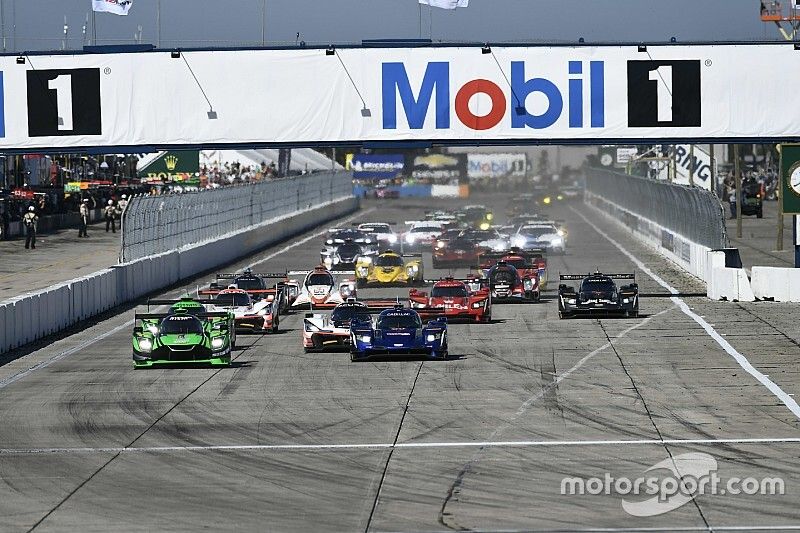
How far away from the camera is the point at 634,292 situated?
42.3 metres

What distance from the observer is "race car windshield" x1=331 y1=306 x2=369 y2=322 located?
3469 cm

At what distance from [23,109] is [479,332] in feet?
44.9

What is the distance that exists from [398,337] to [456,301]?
8749mm

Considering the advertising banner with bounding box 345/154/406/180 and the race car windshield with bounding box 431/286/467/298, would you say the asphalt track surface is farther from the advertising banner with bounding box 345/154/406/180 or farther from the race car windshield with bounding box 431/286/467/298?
the advertising banner with bounding box 345/154/406/180

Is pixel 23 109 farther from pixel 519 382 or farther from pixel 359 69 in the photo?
pixel 519 382

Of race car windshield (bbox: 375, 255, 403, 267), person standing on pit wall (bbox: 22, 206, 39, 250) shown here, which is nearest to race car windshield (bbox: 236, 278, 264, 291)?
race car windshield (bbox: 375, 255, 403, 267)

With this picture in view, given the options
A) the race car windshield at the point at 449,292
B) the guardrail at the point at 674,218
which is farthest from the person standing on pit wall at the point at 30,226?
the race car windshield at the point at 449,292

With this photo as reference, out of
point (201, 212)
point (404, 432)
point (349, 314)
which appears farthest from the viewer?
point (201, 212)

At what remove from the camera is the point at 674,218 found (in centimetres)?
6675

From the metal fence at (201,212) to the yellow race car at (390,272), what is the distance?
7.67 metres

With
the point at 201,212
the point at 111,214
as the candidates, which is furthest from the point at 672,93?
the point at 111,214

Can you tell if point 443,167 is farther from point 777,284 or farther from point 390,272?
point 777,284

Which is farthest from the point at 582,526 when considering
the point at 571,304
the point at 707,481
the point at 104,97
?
the point at 104,97

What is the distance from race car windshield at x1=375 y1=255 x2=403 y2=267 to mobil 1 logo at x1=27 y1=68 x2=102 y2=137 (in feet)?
46.1
